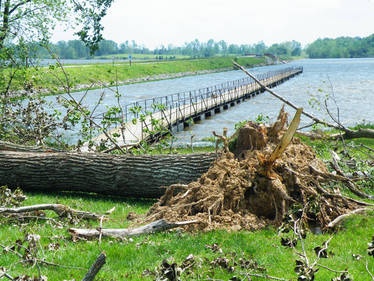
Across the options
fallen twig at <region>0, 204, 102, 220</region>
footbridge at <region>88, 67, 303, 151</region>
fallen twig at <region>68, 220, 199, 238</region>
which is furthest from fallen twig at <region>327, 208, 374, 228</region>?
footbridge at <region>88, 67, 303, 151</region>

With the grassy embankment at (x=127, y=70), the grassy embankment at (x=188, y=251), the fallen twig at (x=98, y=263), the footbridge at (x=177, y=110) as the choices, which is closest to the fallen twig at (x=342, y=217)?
the grassy embankment at (x=188, y=251)

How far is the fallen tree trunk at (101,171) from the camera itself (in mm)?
9000

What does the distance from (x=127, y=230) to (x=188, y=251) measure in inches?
44.1

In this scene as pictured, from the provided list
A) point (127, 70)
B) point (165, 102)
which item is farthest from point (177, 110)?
point (127, 70)

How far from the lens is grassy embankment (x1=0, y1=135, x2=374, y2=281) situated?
5.18m

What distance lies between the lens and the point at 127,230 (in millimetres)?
6441

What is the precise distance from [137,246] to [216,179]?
2142 mm

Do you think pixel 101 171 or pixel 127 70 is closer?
pixel 101 171

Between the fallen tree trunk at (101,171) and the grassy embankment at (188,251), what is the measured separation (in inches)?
73.3

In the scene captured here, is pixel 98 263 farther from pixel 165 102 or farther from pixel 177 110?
pixel 165 102

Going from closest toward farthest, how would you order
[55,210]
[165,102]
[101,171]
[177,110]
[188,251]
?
[188,251], [55,210], [101,171], [177,110], [165,102]

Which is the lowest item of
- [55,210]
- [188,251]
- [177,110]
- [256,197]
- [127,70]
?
[177,110]

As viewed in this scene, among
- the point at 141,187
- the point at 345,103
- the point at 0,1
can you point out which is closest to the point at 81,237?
the point at 141,187

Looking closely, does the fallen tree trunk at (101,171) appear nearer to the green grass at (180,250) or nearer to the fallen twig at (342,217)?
the green grass at (180,250)
